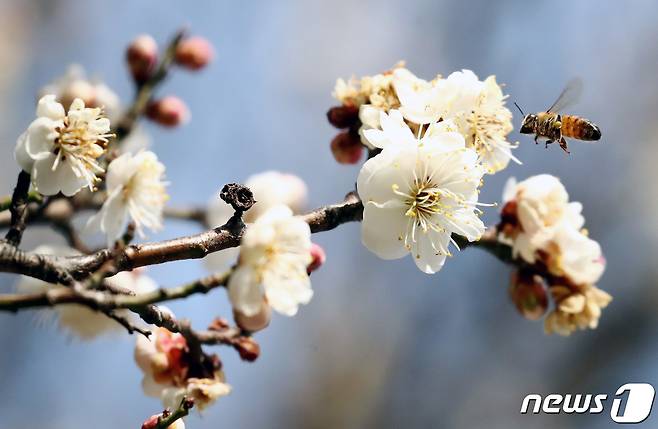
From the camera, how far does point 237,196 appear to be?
1340mm

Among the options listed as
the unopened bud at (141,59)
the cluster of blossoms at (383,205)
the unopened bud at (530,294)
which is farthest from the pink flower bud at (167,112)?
the unopened bud at (530,294)

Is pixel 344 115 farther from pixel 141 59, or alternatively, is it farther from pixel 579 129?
pixel 141 59

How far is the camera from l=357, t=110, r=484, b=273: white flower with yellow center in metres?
1.37

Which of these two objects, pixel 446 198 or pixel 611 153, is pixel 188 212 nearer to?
pixel 446 198

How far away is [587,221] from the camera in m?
4.58

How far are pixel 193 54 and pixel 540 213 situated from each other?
1.63 metres

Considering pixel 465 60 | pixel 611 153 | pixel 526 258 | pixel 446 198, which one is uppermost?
pixel 465 60

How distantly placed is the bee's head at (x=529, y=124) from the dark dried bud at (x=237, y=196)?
2.45ft

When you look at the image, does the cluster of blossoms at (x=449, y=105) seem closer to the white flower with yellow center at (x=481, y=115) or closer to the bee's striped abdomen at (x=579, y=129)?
the white flower with yellow center at (x=481, y=115)

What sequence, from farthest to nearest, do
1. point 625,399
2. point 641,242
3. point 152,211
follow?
1. point 641,242
2. point 625,399
3. point 152,211

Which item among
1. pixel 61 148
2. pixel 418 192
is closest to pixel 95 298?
pixel 61 148

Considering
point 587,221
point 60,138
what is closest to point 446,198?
point 60,138

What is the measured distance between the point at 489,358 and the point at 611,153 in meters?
1.52

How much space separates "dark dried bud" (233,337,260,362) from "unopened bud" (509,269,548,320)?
26.5 inches
